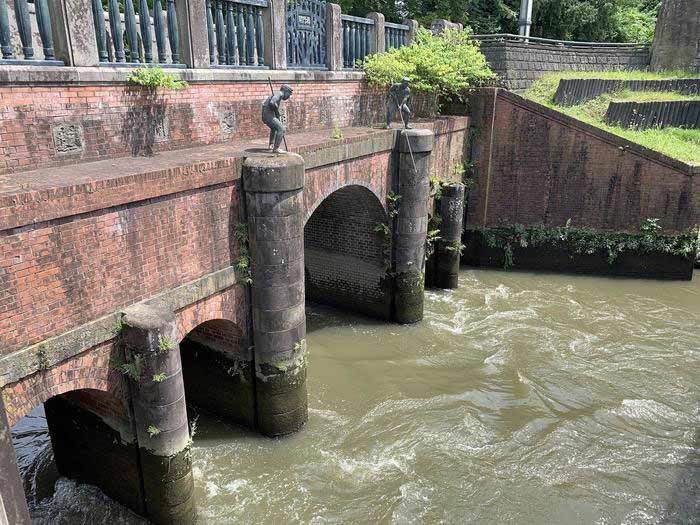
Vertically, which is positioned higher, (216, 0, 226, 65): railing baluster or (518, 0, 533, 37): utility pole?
(518, 0, 533, 37): utility pole

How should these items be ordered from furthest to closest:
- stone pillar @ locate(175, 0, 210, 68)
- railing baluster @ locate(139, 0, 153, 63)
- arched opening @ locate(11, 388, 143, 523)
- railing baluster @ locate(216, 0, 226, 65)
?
railing baluster @ locate(216, 0, 226, 65)
stone pillar @ locate(175, 0, 210, 68)
railing baluster @ locate(139, 0, 153, 63)
arched opening @ locate(11, 388, 143, 523)

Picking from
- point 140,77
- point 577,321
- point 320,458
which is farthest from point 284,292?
point 577,321

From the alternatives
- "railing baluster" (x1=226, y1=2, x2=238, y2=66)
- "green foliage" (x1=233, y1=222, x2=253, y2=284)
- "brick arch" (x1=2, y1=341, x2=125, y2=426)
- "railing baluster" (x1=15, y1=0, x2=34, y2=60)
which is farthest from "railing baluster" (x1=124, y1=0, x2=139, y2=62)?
"brick arch" (x1=2, y1=341, x2=125, y2=426)

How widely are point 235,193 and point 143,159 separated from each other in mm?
1190

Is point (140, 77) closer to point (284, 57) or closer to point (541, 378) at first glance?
point (284, 57)

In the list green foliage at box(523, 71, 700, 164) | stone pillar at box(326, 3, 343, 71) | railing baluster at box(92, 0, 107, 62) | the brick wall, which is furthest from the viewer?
the brick wall

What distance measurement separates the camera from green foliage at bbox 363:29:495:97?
12062mm

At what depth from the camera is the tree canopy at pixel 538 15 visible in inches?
829

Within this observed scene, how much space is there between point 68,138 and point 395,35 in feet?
30.4

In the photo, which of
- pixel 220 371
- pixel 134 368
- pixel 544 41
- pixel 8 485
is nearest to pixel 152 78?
pixel 134 368

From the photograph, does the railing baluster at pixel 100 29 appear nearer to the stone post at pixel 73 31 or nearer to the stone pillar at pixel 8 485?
the stone post at pixel 73 31

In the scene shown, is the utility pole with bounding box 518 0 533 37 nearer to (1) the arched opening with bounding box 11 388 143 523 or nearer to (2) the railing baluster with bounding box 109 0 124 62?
(2) the railing baluster with bounding box 109 0 124 62

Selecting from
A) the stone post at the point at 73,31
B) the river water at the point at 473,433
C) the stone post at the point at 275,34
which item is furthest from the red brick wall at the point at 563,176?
the stone post at the point at 73,31

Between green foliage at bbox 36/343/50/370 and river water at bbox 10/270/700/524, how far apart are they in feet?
9.21
